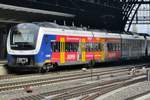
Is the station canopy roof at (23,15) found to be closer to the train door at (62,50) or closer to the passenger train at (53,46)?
the passenger train at (53,46)

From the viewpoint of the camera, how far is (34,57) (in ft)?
78.8

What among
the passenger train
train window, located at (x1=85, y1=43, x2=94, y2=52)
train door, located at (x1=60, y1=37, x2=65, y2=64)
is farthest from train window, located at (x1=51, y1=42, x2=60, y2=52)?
train window, located at (x1=85, y1=43, x2=94, y2=52)

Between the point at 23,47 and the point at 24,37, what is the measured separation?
582mm

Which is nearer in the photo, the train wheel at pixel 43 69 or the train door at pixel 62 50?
the train wheel at pixel 43 69

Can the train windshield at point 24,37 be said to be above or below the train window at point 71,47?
above

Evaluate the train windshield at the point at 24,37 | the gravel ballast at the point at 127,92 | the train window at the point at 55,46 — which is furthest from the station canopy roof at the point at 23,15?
the gravel ballast at the point at 127,92

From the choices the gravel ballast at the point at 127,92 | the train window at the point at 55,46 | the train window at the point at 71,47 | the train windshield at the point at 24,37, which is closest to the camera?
the gravel ballast at the point at 127,92

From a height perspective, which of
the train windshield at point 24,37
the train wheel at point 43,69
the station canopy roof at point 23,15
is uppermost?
the station canopy roof at point 23,15

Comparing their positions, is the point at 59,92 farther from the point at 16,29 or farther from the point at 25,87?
the point at 16,29

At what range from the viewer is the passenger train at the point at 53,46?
24.1 metres

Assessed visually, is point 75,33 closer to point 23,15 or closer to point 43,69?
point 43,69

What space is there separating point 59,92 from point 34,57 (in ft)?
27.5

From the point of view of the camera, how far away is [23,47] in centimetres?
2416

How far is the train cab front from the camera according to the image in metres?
24.0
